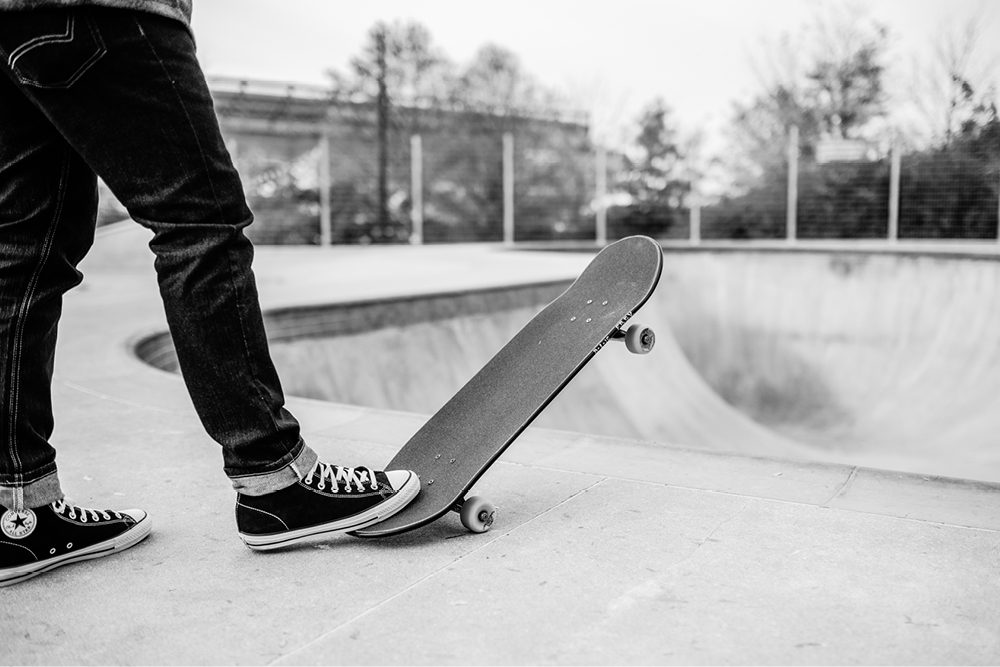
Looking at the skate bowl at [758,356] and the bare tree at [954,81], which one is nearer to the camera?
the skate bowl at [758,356]

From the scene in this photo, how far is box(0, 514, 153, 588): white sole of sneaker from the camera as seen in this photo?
1.33 meters

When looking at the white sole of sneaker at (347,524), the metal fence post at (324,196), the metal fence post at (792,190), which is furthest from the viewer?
the metal fence post at (792,190)

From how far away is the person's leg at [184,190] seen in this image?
118 centimetres

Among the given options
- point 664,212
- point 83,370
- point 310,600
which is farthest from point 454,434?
point 664,212

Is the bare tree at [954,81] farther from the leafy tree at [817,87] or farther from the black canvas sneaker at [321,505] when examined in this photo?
the black canvas sneaker at [321,505]

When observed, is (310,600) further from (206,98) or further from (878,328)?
(878,328)

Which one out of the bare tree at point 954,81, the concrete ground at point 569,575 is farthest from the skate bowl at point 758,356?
the bare tree at point 954,81

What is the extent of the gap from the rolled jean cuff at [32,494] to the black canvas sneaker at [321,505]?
1.03 ft

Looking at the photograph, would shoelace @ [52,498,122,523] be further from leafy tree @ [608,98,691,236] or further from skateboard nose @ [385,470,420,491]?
leafy tree @ [608,98,691,236]

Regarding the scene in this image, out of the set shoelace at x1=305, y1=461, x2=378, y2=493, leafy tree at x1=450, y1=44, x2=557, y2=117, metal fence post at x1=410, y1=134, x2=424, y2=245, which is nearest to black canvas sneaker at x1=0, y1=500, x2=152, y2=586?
shoelace at x1=305, y1=461, x2=378, y2=493

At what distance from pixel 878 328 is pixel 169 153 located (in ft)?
25.2

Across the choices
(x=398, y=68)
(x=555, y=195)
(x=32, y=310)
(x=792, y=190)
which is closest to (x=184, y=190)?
(x=32, y=310)

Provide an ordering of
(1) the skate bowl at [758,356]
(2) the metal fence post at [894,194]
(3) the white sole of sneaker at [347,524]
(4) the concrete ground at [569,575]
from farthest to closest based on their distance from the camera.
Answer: (2) the metal fence post at [894,194], (1) the skate bowl at [758,356], (3) the white sole of sneaker at [347,524], (4) the concrete ground at [569,575]

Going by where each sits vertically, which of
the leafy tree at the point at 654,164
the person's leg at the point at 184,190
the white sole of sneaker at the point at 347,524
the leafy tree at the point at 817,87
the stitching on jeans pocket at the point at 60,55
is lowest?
the white sole of sneaker at the point at 347,524
